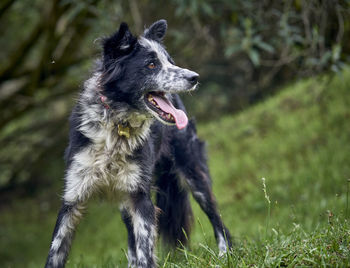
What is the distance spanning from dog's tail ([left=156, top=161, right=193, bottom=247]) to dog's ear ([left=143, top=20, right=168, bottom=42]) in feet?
4.86

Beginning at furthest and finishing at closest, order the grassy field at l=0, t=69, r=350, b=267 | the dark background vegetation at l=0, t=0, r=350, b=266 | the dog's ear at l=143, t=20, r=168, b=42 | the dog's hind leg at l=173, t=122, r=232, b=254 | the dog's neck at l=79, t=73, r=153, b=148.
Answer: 1. the grassy field at l=0, t=69, r=350, b=267
2. the dark background vegetation at l=0, t=0, r=350, b=266
3. the dog's hind leg at l=173, t=122, r=232, b=254
4. the dog's ear at l=143, t=20, r=168, b=42
5. the dog's neck at l=79, t=73, r=153, b=148

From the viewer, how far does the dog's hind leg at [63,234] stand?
12.2 feet

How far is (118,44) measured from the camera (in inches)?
155

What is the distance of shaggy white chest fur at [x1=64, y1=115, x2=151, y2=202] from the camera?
3.86 m

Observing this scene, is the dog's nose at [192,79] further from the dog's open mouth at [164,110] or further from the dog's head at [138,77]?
the dog's open mouth at [164,110]

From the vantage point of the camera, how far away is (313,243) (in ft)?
10.5

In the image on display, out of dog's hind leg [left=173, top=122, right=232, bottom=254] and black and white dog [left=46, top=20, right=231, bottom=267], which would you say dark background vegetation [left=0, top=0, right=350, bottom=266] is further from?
dog's hind leg [left=173, top=122, right=232, bottom=254]

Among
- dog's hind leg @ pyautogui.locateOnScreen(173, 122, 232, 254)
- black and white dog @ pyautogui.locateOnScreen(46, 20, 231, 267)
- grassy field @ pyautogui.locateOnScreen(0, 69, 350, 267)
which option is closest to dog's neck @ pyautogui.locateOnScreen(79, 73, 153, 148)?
black and white dog @ pyautogui.locateOnScreen(46, 20, 231, 267)

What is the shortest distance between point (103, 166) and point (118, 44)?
1.13 meters

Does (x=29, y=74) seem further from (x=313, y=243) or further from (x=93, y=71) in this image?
(x=313, y=243)

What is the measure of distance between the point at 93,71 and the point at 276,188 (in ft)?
15.4

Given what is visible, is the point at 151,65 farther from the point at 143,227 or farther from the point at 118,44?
the point at 143,227

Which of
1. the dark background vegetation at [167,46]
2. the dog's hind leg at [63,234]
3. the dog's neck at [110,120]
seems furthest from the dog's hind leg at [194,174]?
the dog's hind leg at [63,234]

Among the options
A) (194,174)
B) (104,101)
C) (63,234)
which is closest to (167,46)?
(194,174)
